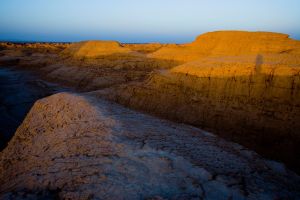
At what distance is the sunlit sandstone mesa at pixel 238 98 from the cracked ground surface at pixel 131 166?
241 cm

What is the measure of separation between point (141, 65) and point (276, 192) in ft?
55.5

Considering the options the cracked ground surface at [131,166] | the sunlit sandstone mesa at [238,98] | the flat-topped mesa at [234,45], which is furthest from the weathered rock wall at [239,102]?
the flat-topped mesa at [234,45]

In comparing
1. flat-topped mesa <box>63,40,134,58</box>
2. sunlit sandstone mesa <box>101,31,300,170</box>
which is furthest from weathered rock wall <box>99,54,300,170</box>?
flat-topped mesa <box>63,40,134,58</box>

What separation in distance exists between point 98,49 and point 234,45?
13.8 metres

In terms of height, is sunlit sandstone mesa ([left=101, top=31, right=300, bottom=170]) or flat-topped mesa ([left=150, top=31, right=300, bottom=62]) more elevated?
flat-topped mesa ([left=150, top=31, right=300, bottom=62])

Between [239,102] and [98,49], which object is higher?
[98,49]

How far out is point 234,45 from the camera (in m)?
15.6

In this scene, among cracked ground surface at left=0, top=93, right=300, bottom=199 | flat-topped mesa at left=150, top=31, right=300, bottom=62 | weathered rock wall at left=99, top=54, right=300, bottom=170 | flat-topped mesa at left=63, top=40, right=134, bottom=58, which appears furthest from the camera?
flat-topped mesa at left=63, top=40, right=134, bottom=58

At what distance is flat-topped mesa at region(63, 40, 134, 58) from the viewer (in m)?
23.0

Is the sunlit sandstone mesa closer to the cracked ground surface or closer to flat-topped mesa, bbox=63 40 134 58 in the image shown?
the cracked ground surface

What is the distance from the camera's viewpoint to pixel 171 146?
162 inches

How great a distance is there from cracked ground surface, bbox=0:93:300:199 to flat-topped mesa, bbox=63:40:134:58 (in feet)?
59.5

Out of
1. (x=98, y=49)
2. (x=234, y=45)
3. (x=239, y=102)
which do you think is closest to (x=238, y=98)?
(x=239, y=102)

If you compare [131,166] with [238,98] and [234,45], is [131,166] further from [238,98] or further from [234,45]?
[234,45]
